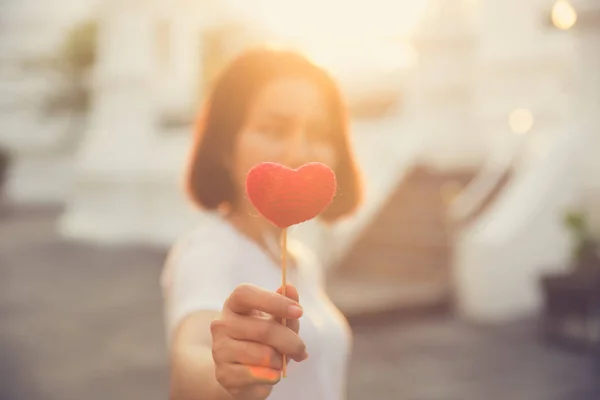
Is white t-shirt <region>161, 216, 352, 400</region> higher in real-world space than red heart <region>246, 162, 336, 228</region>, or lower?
lower

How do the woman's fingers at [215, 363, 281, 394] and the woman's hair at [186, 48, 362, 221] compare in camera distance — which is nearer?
the woman's fingers at [215, 363, 281, 394]

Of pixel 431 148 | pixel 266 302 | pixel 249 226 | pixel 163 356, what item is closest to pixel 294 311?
pixel 266 302

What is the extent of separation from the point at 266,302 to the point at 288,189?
13 cm

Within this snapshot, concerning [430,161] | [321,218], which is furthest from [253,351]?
[430,161]

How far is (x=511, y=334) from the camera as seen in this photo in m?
4.20

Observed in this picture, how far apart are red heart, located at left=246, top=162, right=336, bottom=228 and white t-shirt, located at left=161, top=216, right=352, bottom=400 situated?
0.71ft

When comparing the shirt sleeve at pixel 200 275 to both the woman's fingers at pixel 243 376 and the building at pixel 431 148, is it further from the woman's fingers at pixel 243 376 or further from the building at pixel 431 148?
the building at pixel 431 148

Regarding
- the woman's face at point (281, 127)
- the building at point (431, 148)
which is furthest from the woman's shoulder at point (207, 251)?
the building at point (431, 148)

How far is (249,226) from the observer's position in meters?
1.01

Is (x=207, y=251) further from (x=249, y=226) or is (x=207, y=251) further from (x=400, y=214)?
(x=400, y=214)

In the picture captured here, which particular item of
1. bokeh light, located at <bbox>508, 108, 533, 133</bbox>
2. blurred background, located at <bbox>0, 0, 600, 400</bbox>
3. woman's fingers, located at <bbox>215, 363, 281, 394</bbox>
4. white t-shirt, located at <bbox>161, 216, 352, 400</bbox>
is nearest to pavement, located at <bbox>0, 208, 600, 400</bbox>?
blurred background, located at <bbox>0, 0, 600, 400</bbox>

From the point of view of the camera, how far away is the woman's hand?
642 millimetres

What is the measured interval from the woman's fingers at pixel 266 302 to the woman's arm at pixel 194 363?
0.17 m

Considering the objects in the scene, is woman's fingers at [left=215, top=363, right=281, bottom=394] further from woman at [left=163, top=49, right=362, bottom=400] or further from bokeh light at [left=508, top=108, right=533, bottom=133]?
bokeh light at [left=508, top=108, right=533, bottom=133]
